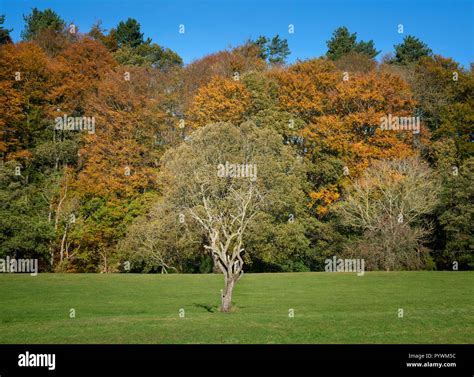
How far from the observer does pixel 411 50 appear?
226 feet

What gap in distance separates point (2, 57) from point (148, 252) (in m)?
23.7

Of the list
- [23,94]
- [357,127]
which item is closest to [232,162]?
[357,127]

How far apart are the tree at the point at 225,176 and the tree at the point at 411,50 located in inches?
1283

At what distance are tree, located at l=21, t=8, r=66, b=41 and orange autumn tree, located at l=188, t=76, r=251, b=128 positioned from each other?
940 inches

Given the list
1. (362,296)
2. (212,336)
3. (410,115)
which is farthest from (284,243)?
(212,336)

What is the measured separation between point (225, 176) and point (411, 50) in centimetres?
3861

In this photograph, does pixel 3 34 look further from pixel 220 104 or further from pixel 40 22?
pixel 220 104

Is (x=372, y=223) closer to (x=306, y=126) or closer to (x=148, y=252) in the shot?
(x=306, y=126)

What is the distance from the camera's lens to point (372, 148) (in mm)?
49406

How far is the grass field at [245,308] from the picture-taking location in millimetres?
14516

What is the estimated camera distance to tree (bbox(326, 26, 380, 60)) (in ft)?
226
